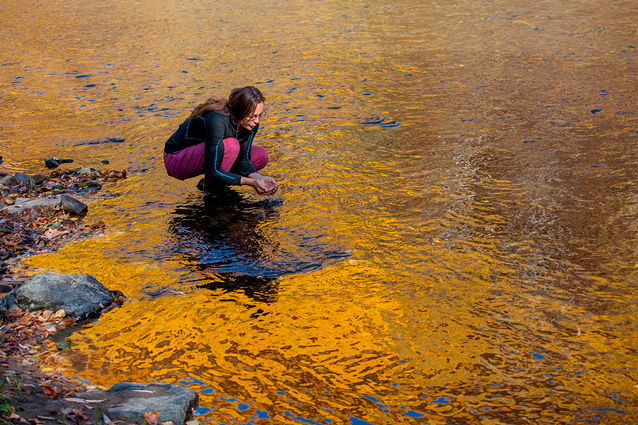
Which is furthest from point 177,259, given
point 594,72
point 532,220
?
point 594,72

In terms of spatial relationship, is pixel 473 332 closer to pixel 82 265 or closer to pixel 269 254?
pixel 269 254

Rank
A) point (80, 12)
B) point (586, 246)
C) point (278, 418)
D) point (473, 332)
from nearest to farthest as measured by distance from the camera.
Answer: point (278, 418)
point (473, 332)
point (586, 246)
point (80, 12)

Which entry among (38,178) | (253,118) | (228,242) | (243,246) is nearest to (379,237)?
(243,246)

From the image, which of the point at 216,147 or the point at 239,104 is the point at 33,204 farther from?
the point at 239,104

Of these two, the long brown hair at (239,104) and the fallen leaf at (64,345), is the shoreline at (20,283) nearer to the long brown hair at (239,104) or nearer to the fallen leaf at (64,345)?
the fallen leaf at (64,345)

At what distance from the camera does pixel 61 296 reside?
11.5 feet

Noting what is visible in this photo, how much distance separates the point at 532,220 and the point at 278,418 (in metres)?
2.62

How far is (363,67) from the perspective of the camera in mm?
8844

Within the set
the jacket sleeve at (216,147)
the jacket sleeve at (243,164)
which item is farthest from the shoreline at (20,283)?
the jacket sleeve at (243,164)

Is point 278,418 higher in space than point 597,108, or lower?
lower

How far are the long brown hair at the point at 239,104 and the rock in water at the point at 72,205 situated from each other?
1339 millimetres

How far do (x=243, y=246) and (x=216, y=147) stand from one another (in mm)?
889

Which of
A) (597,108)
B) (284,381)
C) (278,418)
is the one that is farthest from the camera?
(597,108)

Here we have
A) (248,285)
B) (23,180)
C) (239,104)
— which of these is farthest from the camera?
(23,180)
